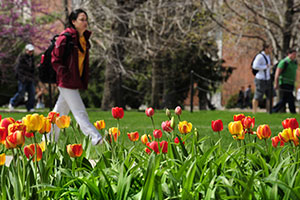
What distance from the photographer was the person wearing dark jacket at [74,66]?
240 inches

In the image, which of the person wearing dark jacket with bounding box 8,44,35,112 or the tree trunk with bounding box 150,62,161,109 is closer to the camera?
the person wearing dark jacket with bounding box 8,44,35,112

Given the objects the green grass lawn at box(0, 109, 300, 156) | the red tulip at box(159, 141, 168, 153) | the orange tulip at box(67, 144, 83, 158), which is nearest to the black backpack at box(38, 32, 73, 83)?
the green grass lawn at box(0, 109, 300, 156)

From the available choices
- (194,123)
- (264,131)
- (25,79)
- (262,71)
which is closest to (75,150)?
(264,131)

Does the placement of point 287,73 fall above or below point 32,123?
above

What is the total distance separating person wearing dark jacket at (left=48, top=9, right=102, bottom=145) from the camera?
610 centimetres

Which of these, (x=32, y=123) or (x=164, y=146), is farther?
(x=164, y=146)

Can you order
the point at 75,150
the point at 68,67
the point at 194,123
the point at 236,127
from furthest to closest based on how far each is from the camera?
1. the point at 194,123
2. the point at 68,67
3. the point at 236,127
4. the point at 75,150

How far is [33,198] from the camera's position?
2.59 metres

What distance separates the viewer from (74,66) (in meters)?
6.21

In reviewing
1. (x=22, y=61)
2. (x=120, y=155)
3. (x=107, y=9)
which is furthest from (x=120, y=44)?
(x=120, y=155)

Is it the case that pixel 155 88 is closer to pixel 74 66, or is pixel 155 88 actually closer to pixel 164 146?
pixel 74 66

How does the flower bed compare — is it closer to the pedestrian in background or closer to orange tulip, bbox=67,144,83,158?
orange tulip, bbox=67,144,83,158

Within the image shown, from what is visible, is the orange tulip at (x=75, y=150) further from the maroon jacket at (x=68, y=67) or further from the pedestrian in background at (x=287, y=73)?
the pedestrian in background at (x=287, y=73)

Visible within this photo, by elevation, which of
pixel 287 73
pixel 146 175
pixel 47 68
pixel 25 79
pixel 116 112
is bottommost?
pixel 146 175
